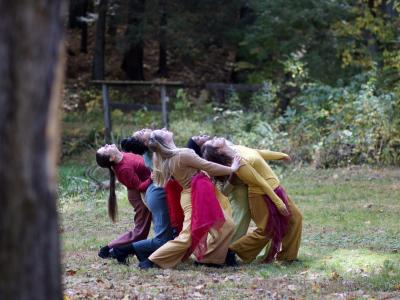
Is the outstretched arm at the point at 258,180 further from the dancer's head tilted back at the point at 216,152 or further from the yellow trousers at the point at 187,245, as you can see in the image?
the yellow trousers at the point at 187,245

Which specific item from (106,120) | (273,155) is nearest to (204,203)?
(273,155)

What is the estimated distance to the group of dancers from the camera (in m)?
9.54

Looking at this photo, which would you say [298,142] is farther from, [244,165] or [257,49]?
[244,165]

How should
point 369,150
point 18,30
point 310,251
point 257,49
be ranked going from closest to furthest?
point 18,30
point 310,251
point 369,150
point 257,49

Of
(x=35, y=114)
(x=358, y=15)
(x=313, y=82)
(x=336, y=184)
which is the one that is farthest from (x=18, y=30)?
(x=358, y=15)

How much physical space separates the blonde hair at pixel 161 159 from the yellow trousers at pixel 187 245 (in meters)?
0.28

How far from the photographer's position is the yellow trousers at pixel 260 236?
32.4 ft

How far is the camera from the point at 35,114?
12.2 feet

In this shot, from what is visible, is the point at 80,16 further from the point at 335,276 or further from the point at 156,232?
the point at 335,276

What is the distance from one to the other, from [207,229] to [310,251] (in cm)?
185

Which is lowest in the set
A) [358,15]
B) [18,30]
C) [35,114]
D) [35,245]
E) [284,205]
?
[284,205]

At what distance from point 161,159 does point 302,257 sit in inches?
83.8

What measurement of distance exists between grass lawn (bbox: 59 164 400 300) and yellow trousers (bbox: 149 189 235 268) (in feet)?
0.47

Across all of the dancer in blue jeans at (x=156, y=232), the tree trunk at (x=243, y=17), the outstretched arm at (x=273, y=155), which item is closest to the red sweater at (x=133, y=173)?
the dancer in blue jeans at (x=156, y=232)
